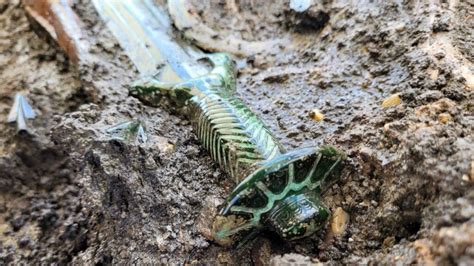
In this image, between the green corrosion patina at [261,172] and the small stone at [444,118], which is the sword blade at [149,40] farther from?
the small stone at [444,118]

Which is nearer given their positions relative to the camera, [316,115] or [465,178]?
[465,178]

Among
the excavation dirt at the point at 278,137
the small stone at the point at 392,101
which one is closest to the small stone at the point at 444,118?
the excavation dirt at the point at 278,137

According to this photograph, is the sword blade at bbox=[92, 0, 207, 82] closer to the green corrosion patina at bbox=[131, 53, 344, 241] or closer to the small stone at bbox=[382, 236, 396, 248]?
the green corrosion patina at bbox=[131, 53, 344, 241]

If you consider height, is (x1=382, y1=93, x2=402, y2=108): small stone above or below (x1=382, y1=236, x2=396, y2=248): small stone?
above

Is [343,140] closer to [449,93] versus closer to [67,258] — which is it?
[449,93]

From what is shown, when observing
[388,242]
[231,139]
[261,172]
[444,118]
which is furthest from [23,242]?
[444,118]

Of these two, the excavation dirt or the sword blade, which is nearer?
the excavation dirt

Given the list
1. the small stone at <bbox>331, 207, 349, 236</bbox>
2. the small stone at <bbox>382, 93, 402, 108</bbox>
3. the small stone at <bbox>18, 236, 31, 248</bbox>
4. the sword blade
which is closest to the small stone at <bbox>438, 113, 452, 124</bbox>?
the small stone at <bbox>382, 93, 402, 108</bbox>

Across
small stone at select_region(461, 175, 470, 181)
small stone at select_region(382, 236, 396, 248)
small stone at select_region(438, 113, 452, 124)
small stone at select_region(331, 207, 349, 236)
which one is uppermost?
small stone at select_region(461, 175, 470, 181)

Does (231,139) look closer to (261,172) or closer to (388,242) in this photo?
(261,172)
